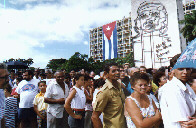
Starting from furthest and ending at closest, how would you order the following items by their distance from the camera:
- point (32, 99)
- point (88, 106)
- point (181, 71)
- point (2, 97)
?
point (32, 99) < point (88, 106) < point (181, 71) < point (2, 97)

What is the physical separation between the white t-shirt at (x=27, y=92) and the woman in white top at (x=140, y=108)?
3316 millimetres

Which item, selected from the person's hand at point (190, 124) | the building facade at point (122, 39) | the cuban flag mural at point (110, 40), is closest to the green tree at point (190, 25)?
the cuban flag mural at point (110, 40)

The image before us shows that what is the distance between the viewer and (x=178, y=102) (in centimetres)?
152

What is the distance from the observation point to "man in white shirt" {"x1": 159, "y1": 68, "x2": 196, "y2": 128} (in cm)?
149

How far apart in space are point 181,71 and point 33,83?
4.11 m

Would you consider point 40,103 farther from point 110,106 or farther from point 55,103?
point 110,106

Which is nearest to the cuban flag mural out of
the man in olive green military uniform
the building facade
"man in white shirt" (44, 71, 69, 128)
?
"man in white shirt" (44, 71, 69, 128)

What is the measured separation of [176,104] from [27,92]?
13.3 feet

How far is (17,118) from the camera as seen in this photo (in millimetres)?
4746

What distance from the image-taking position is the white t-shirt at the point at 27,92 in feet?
14.3

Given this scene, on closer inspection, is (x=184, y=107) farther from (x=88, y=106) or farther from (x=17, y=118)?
(x=17, y=118)

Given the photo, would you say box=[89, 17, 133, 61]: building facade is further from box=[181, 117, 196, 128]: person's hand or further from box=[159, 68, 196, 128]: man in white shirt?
box=[181, 117, 196, 128]: person's hand

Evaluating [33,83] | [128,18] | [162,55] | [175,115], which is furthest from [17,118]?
[128,18]

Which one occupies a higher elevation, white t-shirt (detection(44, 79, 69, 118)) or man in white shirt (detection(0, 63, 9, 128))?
man in white shirt (detection(0, 63, 9, 128))
